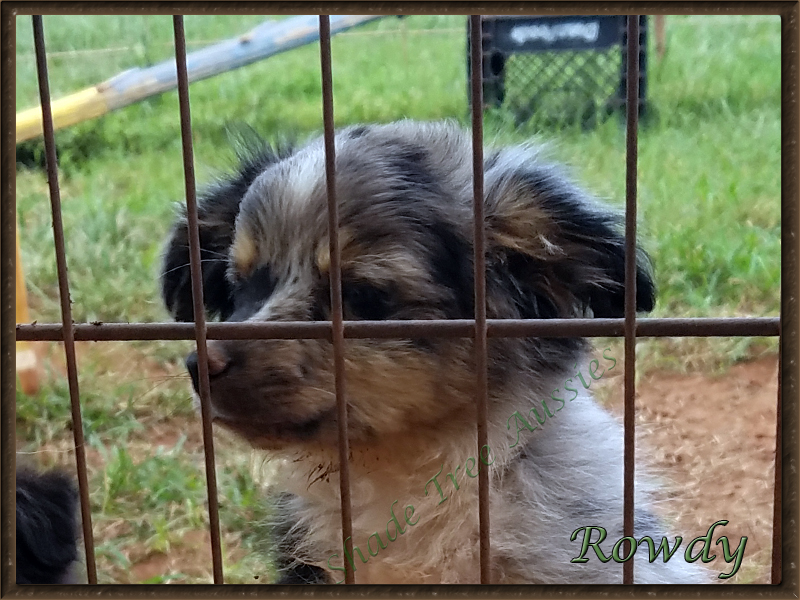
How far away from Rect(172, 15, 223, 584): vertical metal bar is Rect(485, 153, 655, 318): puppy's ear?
2.62ft

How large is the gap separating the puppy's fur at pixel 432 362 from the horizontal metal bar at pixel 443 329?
33cm

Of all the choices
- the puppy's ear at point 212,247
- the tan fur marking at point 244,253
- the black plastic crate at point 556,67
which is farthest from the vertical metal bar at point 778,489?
the black plastic crate at point 556,67

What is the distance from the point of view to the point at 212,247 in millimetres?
2492

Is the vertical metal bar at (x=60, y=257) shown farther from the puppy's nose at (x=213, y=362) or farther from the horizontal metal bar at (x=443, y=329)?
the puppy's nose at (x=213, y=362)

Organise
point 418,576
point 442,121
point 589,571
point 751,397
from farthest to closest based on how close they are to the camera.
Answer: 1. point 751,397
2. point 442,121
3. point 418,576
4. point 589,571

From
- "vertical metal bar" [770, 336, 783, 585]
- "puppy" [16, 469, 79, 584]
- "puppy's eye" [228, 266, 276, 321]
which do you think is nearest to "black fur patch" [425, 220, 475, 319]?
"puppy's eye" [228, 266, 276, 321]

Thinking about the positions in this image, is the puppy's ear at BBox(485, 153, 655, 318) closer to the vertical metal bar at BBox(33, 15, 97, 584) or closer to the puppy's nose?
the puppy's nose

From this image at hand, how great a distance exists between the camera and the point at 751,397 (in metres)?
3.71

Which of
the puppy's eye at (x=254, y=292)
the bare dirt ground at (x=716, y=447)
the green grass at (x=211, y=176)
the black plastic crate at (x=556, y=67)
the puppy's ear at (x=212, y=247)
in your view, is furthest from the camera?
the black plastic crate at (x=556, y=67)

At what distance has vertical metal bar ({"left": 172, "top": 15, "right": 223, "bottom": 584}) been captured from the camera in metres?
1.37

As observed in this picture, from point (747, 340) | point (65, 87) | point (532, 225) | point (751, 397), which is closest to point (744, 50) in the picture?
point (747, 340)

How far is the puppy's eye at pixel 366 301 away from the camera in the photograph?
203cm

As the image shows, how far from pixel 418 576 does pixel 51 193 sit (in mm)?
1174

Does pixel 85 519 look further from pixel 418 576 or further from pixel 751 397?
pixel 751 397
